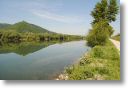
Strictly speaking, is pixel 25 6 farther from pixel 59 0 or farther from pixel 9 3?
pixel 59 0

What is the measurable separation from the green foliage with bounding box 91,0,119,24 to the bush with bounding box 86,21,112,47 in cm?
10

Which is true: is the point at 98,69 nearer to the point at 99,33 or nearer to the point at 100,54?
the point at 100,54

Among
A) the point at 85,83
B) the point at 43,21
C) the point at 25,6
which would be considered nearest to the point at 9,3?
the point at 25,6

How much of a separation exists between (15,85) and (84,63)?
1.21 metres

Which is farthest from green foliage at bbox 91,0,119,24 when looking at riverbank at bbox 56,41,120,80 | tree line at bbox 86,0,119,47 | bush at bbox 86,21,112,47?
riverbank at bbox 56,41,120,80

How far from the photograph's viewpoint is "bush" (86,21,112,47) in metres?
4.80

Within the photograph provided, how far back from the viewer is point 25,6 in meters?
4.50

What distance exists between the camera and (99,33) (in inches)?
204

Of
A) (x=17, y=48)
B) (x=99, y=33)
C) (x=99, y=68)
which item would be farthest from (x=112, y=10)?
(x=17, y=48)

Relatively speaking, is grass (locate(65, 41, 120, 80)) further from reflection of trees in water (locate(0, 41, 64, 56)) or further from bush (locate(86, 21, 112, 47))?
reflection of trees in water (locate(0, 41, 64, 56))

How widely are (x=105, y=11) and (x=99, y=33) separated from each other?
42 centimetres

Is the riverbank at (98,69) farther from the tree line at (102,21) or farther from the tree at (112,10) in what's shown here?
the tree at (112,10)

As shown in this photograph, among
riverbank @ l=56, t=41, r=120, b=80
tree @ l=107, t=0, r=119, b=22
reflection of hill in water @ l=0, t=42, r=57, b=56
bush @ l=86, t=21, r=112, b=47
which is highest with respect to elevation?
tree @ l=107, t=0, r=119, b=22

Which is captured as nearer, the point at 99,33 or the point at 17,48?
the point at 99,33
